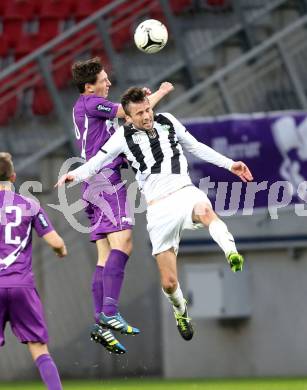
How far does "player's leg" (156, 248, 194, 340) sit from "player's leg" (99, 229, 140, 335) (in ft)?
1.05

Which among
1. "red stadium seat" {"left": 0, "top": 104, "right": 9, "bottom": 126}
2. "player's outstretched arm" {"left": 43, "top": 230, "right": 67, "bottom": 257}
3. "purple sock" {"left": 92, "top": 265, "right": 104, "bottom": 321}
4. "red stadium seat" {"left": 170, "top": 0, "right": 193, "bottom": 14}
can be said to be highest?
"red stadium seat" {"left": 170, "top": 0, "right": 193, "bottom": 14}

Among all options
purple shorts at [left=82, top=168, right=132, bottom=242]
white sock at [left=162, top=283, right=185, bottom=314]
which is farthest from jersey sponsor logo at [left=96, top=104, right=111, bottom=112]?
white sock at [left=162, top=283, right=185, bottom=314]

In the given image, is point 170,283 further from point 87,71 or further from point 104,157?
point 87,71

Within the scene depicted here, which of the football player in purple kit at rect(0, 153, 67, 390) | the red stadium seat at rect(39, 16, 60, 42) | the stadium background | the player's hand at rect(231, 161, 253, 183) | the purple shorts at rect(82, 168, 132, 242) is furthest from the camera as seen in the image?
the red stadium seat at rect(39, 16, 60, 42)

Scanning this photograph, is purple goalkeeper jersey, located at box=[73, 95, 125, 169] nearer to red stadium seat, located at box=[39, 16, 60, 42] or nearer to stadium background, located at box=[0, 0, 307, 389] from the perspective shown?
stadium background, located at box=[0, 0, 307, 389]

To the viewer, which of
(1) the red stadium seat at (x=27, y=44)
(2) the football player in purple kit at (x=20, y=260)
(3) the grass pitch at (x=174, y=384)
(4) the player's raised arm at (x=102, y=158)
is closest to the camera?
(2) the football player in purple kit at (x=20, y=260)

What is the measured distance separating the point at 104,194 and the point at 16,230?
1.15 metres

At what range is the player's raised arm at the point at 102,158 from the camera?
10.7 m

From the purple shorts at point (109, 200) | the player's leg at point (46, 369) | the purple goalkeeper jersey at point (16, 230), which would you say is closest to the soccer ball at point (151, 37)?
the purple shorts at point (109, 200)

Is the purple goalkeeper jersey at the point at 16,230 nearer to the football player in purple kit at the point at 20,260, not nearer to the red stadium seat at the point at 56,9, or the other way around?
the football player in purple kit at the point at 20,260

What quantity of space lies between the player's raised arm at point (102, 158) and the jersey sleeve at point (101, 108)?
191mm

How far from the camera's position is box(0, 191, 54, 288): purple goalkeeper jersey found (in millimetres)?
10172

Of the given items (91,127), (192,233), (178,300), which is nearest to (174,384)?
(192,233)

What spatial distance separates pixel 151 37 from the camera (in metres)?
11.2
